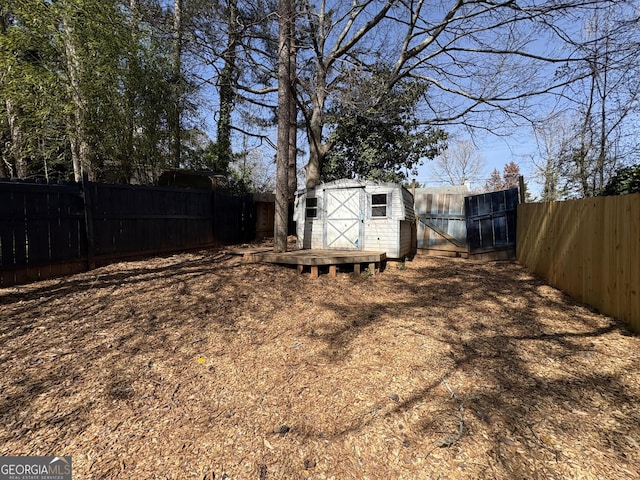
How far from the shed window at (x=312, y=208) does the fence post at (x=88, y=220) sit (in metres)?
4.52

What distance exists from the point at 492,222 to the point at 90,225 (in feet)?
32.0

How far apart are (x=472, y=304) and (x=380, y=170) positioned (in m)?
7.58

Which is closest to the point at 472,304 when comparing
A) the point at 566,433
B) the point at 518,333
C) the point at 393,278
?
the point at 518,333

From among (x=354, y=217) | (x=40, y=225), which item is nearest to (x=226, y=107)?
(x=354, y=217)

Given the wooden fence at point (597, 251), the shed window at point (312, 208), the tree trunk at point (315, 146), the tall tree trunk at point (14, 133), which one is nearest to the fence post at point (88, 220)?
the tall tree trunk at point (14, 133)

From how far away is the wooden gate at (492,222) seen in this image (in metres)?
8.48

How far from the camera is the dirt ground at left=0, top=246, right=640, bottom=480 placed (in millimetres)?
1788

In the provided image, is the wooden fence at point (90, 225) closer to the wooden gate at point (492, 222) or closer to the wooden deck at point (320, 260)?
the wooden deck at point (320, 260)

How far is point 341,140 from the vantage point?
11430 millimetres

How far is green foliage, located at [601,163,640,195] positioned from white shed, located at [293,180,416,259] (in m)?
4.65

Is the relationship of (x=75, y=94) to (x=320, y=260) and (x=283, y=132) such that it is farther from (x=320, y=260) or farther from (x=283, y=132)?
(x=320, y=260)

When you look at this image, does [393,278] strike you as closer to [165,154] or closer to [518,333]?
[518,333]

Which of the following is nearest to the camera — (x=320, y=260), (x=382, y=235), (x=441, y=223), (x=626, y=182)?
(x=320, y=260)

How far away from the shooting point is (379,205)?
707 cm
